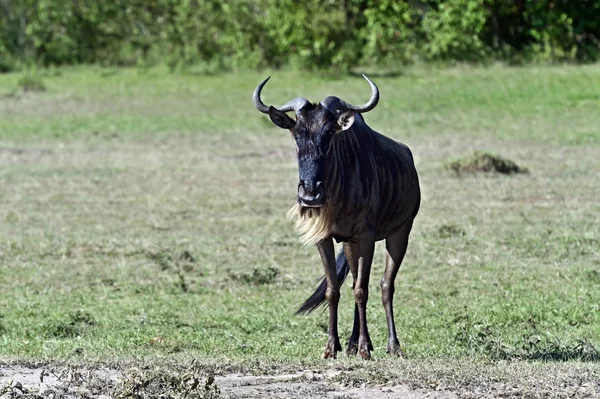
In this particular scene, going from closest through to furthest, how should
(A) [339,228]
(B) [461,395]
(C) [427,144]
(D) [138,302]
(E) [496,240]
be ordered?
(B) [461,395] < (A) [339,228] < (D) [138,302] < (E) [496,240] < (C) [427,144]

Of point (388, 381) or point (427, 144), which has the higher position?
point (388, 381)

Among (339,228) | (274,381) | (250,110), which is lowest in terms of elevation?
(250,110)

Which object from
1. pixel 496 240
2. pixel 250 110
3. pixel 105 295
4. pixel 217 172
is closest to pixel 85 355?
pixel 105 295

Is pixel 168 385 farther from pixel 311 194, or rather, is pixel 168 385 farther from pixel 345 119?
pixel 345 119

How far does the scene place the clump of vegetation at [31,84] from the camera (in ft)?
97.6

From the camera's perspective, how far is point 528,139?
21047 millimetres

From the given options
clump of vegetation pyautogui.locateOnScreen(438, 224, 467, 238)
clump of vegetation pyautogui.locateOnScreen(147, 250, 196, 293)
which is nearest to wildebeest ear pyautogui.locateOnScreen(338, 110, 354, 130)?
clump of vegetation pyautogui.locateOnScreen(147, 250, 196, 293)

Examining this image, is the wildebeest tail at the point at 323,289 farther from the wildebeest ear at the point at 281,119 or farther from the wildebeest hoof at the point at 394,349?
the wildebeest ear at the point at 281,119

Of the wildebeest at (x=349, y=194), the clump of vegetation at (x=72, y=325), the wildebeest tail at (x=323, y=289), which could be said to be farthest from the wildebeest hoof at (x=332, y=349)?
Result: the clump of vegetation at (x=72, y=325)

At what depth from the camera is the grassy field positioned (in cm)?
895

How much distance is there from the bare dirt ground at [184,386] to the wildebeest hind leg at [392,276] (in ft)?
3.64

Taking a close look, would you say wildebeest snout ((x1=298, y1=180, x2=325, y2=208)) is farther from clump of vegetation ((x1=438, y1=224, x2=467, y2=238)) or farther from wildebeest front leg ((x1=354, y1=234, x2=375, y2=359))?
clump of vegetation ((x1=438, y1=224, x2=467, y2=238))

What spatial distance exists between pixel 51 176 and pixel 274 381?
1187cm

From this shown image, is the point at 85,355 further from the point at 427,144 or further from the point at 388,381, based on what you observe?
the point at 427,144
